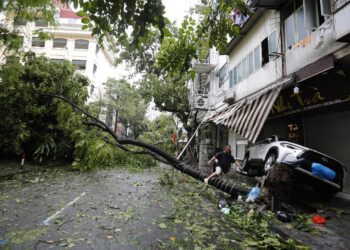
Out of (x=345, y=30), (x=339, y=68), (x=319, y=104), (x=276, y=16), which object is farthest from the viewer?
(x=276, y=16)

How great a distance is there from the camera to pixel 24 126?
11.5 meters

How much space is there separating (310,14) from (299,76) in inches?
77.3

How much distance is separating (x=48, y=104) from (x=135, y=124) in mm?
30131

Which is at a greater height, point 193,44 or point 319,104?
point 193,44

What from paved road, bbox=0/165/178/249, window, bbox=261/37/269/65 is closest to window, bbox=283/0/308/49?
window, bbox=261/37/269/65

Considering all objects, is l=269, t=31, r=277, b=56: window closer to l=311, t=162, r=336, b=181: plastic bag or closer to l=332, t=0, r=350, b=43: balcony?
l=332, t=0, r=350, b=43: balcony

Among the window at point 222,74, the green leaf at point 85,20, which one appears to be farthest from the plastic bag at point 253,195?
the window at point 222,74

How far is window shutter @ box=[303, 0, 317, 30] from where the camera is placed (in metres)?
7.01

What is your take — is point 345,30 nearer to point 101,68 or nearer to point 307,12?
point 307,12

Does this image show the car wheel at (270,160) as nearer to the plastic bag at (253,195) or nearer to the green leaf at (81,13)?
the plastic bag at (253,195)

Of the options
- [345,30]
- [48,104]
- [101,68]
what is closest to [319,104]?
[345,30]

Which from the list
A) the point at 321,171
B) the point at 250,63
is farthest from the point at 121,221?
the point at 250,63

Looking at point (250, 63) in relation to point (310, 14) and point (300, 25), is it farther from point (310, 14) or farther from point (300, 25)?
point (310, 14)

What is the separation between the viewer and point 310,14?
708 centimetres
